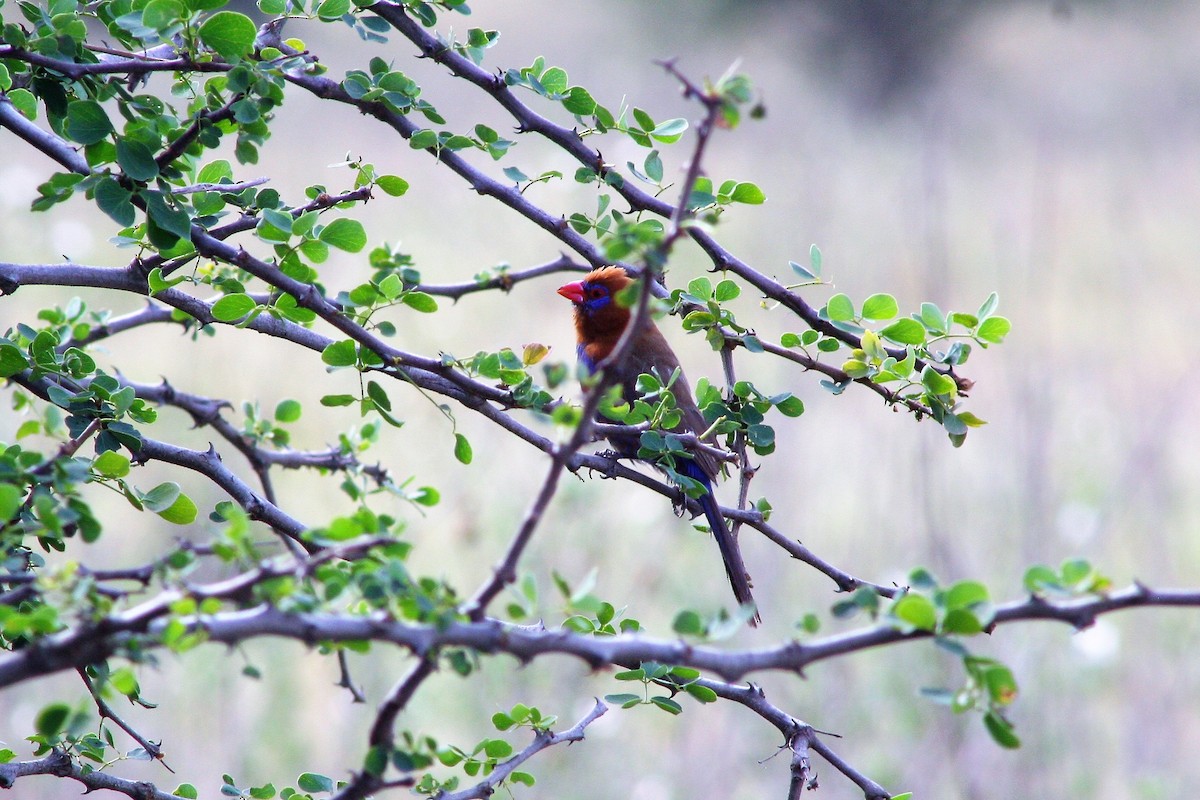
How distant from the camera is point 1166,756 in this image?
6027mm

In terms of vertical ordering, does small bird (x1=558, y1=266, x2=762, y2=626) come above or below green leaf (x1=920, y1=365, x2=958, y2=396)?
above

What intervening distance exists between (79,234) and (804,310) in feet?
22.8

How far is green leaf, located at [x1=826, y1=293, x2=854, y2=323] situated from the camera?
2.12m

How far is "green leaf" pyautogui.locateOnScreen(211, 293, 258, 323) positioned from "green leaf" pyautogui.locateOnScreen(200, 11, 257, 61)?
392 millimetres

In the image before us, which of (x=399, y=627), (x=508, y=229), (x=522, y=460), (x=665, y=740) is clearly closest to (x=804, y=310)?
(x=399, y=627)

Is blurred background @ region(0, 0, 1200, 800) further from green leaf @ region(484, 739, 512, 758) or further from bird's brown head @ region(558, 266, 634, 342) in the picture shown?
green leaf @ region(484, 739, 512, 758)

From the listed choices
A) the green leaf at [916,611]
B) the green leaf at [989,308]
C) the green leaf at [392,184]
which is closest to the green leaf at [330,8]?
the green leaf at [392,184]

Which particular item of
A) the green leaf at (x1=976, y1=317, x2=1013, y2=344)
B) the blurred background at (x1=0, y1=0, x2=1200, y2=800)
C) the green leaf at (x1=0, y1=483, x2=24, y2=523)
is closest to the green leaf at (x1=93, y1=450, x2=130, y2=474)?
the green leaf at (x1=0, y1=483, x2=24, y2=523)

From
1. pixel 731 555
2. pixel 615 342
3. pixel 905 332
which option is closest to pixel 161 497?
pixel 905 332

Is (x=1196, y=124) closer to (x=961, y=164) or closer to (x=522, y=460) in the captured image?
(x=961, y=164)

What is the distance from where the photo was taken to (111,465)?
5.74 ft

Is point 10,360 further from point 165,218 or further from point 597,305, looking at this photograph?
point 597,305

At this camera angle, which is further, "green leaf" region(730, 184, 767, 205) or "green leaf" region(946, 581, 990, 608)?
"green leaf" region(730, 184, 767, 205)

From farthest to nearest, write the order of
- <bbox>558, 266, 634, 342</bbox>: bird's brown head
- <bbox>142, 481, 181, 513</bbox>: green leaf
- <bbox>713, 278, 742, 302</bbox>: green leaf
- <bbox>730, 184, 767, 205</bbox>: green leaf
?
<bbox>558, 266, 634, 342</bbox>: bird's brown head → <bbox>713, 278, 742, 302</bbox>: green leaf → <bbox>730, 184, 767, 205</bbox>: green leaf → <bbox>142, 481, 181, 513</bbox>: green leaf
